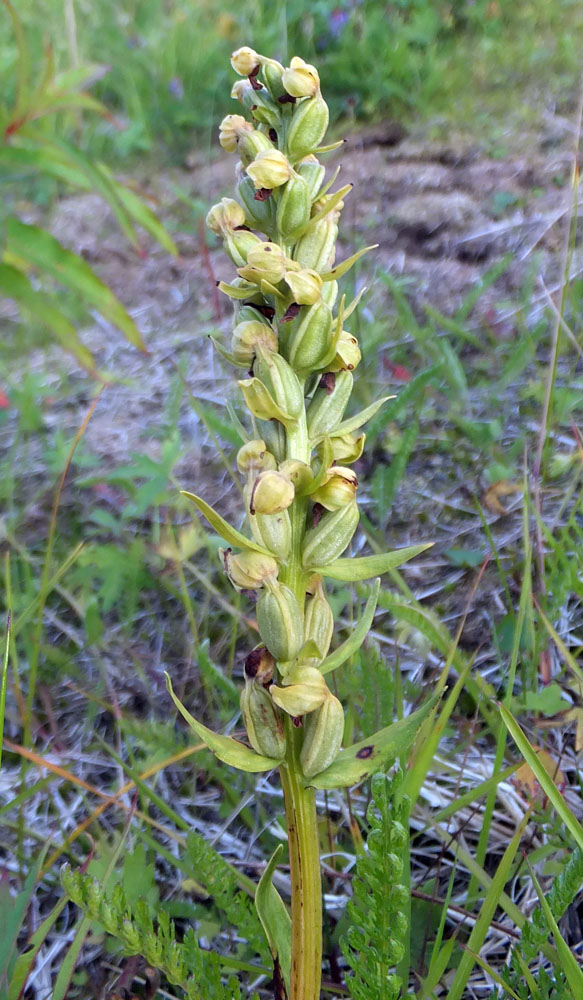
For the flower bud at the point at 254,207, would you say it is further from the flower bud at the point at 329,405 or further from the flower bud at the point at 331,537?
the flower bud at the point at 331,537

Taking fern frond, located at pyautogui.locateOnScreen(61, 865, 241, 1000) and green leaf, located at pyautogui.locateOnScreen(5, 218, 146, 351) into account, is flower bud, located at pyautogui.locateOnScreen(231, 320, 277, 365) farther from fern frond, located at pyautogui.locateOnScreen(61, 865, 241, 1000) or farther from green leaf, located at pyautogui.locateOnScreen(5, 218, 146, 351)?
green leaf, located at pyautogui.locateOnScreen(5, 218, 146, 351)

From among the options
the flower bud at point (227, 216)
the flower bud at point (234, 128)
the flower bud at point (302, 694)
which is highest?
the flower bud at point (234, 128)

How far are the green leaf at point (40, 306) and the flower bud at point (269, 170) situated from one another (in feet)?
5.38

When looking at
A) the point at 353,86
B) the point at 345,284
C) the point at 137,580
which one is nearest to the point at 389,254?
the point at 345,284

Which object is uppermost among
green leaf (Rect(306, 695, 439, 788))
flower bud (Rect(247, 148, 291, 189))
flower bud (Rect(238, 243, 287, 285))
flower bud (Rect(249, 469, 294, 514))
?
flower bud (Rect(247, 148, 291, 189))

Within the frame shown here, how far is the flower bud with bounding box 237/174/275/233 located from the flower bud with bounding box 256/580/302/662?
1.70 ft

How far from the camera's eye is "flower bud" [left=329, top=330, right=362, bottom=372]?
1.05m

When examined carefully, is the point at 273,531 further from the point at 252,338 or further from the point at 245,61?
the point at 245,61

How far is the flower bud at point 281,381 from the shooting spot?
998 millimetres

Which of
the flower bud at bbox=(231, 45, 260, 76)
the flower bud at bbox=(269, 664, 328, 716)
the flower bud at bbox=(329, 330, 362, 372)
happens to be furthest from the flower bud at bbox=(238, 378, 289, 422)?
the flower bud at bbox=(231, 45, 260, 76)

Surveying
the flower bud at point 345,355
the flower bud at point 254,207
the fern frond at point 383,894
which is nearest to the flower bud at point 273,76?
the flower bud at point 254,207

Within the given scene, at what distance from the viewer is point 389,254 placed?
363 cm

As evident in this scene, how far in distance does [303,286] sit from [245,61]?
35cm

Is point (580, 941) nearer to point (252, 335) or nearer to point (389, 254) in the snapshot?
point (252, 335)
